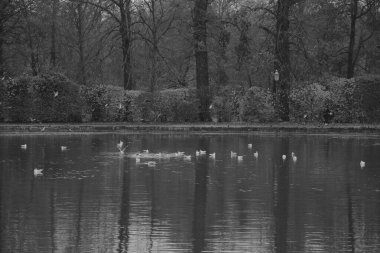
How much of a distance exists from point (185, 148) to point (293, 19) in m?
17.0

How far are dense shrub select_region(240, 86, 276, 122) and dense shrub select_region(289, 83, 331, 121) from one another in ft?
3.76

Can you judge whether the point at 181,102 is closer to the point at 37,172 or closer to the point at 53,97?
the point at 53,97

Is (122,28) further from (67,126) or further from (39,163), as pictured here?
(39,163)

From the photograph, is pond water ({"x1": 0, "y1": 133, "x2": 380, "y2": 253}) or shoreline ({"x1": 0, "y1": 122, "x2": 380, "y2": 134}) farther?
shoreline ({"x1": 0, "y1": 122, "x2": 380, "y2": 134})

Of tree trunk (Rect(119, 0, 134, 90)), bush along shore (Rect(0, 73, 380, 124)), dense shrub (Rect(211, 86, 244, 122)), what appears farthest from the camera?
tree trunk (Rect(119, 0, 134, 90))

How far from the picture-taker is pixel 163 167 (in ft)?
54.7

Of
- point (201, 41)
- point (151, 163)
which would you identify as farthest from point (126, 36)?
point (151, 163)

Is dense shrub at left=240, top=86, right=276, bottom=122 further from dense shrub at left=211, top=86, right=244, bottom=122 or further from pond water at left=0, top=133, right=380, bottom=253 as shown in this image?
pond water at left=0, top=133, right=380, bottom=253

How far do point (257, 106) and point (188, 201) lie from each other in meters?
22.6

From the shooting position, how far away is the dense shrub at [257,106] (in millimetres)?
33812

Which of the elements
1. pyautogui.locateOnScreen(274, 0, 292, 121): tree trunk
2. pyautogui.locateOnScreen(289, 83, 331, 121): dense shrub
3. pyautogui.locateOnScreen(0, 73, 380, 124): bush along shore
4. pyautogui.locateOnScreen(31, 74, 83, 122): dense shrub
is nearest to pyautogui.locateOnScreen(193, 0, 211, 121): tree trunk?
pyautogui.locateOnScreen(0, 73, 380, 124): bush along shore

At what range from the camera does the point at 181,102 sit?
3428 centimetres

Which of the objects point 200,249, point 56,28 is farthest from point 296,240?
point 56,28

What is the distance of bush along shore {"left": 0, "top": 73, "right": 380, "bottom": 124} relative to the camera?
110 ft
